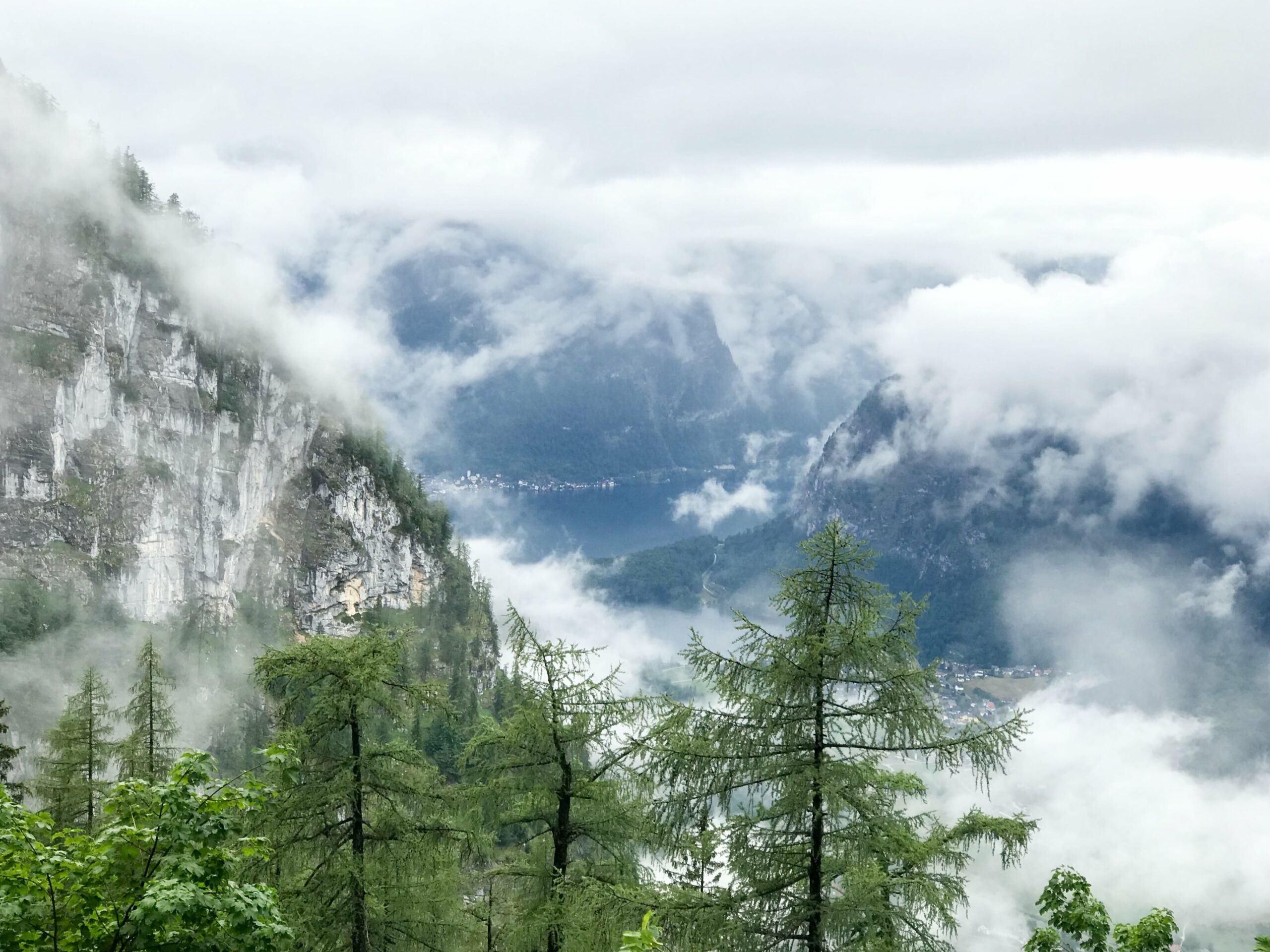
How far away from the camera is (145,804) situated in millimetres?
11188

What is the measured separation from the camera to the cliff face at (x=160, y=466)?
134 m

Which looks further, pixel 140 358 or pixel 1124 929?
pixel 140 358

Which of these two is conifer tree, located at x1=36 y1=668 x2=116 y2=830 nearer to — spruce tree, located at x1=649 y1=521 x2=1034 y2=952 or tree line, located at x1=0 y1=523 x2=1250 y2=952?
tree line, located at x1=0 y1=523 x2=1250 y2=952

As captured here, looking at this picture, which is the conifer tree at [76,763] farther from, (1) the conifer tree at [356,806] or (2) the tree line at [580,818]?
(1) the conifer tree at [356,806]

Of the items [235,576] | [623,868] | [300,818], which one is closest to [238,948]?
[300,818]

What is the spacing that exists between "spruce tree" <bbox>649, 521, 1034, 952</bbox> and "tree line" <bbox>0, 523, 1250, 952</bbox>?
4 centimetres

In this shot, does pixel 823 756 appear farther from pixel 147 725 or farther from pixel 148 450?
pixel 148 450

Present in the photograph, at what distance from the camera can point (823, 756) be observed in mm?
13188

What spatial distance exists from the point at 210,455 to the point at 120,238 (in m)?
40.7

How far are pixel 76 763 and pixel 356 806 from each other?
20.1 metres

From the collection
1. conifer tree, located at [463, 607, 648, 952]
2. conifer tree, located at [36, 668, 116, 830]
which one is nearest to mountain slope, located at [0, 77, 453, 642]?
conifer tree, located at [36, 668, 116, 830]

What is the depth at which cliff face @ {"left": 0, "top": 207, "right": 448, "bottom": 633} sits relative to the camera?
439 ft

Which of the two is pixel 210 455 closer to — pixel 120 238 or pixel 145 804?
pixel 120 238

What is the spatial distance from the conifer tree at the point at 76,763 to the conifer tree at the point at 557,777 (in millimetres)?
19309
